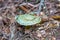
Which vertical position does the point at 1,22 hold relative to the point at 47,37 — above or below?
above

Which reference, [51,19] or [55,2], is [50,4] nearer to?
[55,2]

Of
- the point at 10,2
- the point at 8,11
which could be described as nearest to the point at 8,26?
the point at 8,11

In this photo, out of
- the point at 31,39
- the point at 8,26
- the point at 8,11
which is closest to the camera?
the point at 31,39

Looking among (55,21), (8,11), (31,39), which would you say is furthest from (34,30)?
(8,11)

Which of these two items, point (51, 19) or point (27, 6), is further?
point (27, 6)

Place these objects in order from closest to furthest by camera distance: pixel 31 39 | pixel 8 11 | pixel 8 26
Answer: pixel 31 39 < pixel 8 26 < pixel 8 11

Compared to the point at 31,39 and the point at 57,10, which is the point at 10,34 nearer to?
the point at 31,39
